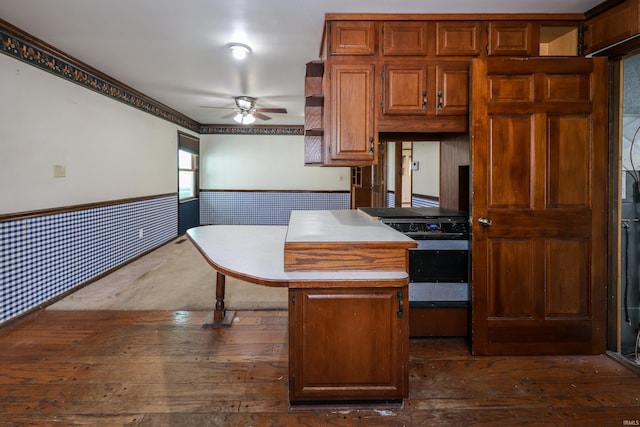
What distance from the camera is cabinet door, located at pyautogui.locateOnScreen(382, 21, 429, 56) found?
252cm

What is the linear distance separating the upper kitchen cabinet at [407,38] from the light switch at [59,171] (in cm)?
295

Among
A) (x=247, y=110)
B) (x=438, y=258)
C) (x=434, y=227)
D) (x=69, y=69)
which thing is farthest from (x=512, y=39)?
(x=69, y=69)

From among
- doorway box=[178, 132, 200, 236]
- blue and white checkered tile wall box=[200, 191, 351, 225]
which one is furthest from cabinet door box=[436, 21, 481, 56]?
blue and white checkered tile wall box=[200, 191, 351, 225]

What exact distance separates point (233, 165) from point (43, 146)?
15.0 ft

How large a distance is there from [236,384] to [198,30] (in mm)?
2501

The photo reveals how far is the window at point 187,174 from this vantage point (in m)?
6.77

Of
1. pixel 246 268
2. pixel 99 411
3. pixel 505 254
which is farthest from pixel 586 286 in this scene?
pixel 99 411

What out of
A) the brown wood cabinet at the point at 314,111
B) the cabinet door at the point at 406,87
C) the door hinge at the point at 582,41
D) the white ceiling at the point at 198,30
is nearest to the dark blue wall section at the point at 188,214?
the white ceiling at the point at 198,30

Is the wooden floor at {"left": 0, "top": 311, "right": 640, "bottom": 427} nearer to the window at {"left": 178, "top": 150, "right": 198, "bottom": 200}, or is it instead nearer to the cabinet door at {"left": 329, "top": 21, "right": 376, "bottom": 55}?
the cabinet door at {"left": 329, "top": 21, "right": 376, "bottom": 55}

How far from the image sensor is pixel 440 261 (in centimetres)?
246

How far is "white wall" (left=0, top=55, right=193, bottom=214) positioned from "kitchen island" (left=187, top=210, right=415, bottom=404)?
7.11 feet

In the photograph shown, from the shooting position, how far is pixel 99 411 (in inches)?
72.0

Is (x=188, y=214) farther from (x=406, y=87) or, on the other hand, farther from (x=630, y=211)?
(x=630, y=211)

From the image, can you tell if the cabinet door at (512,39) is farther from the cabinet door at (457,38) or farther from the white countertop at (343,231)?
the white countertop at (343,231)
